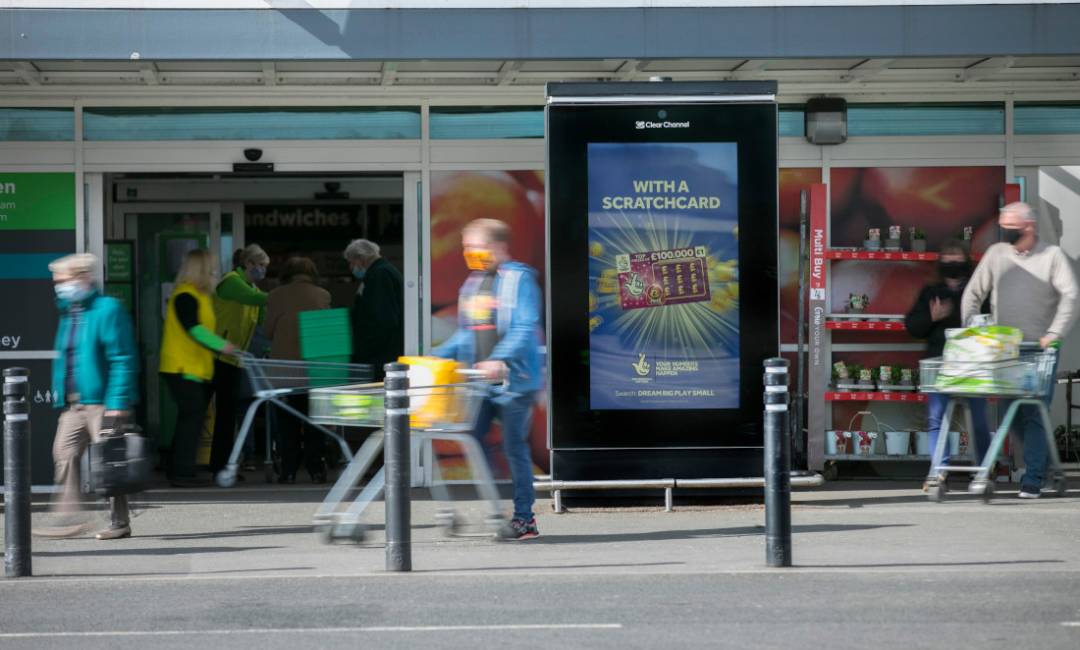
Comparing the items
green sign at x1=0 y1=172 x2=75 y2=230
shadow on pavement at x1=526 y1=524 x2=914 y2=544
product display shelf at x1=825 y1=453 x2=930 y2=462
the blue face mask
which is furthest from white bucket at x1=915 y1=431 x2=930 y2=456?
green sign at x1=0 y1=172 x2=75 y2=230

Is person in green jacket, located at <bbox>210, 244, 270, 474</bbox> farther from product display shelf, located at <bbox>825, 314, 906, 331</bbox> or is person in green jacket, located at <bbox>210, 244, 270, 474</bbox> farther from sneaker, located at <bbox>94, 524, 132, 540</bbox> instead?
product display shelf, located at <bbox>825, 314, 906, 331</bbox>

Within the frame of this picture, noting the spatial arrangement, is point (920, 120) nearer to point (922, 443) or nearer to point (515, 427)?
point (922, 443)

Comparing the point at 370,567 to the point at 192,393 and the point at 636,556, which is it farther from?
the point at 192,393

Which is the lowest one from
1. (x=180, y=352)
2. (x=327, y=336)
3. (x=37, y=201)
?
(x=180, y=352)

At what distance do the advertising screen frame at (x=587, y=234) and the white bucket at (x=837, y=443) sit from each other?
68.2 inches

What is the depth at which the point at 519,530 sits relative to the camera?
31.1 feet

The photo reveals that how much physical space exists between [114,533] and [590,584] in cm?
349

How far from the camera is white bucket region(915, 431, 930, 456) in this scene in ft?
40.7

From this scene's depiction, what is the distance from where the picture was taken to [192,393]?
1211cm

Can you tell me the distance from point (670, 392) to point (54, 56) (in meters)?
4.66

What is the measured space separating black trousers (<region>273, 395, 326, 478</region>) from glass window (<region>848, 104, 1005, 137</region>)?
496 cm

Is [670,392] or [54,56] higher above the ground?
[54,56]

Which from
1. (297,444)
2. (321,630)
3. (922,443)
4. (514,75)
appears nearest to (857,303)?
(922,443)

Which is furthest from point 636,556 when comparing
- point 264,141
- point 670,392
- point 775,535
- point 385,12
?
point 264,141
